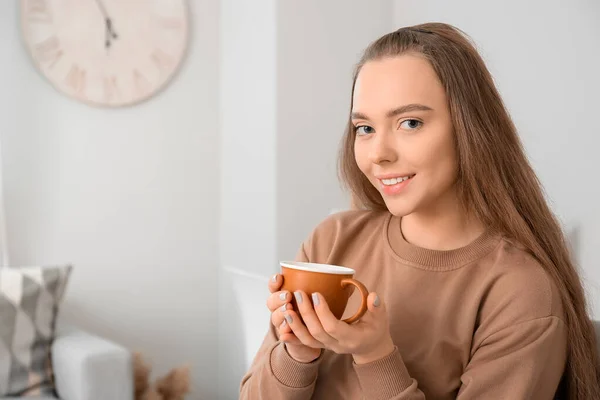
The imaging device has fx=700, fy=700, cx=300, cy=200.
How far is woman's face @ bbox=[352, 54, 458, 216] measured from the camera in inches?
41.3

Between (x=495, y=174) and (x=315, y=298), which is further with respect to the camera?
(x=495, y=174)

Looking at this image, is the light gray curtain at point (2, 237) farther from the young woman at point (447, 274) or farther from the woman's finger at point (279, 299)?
the woman's finger at point (279, 299)

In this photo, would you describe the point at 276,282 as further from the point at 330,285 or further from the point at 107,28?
the point at 107,28

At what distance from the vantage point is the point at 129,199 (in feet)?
9.68

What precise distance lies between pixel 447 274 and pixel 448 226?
83 mm

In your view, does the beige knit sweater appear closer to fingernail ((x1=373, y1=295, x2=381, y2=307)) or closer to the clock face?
fingernail ((x1=373, y1=295, x2=381, y2=307))

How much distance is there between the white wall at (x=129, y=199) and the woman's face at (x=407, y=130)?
2.00 m

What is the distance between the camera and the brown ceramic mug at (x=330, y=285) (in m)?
0.96

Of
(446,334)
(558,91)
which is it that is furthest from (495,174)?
(558,91)

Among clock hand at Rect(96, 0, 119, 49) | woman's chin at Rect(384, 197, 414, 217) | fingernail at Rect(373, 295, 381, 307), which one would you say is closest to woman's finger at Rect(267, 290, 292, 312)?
fingernail at Rect(373, 295, 381, 307)

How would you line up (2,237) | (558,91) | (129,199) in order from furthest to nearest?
(129,199)
(2,237)
(558,91)

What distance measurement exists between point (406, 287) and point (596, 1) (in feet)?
3.29

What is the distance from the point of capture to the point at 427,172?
106 centimetres

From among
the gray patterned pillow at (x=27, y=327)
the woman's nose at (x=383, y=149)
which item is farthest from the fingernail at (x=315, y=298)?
the gray patterned pillow at (x=27, y=327)
